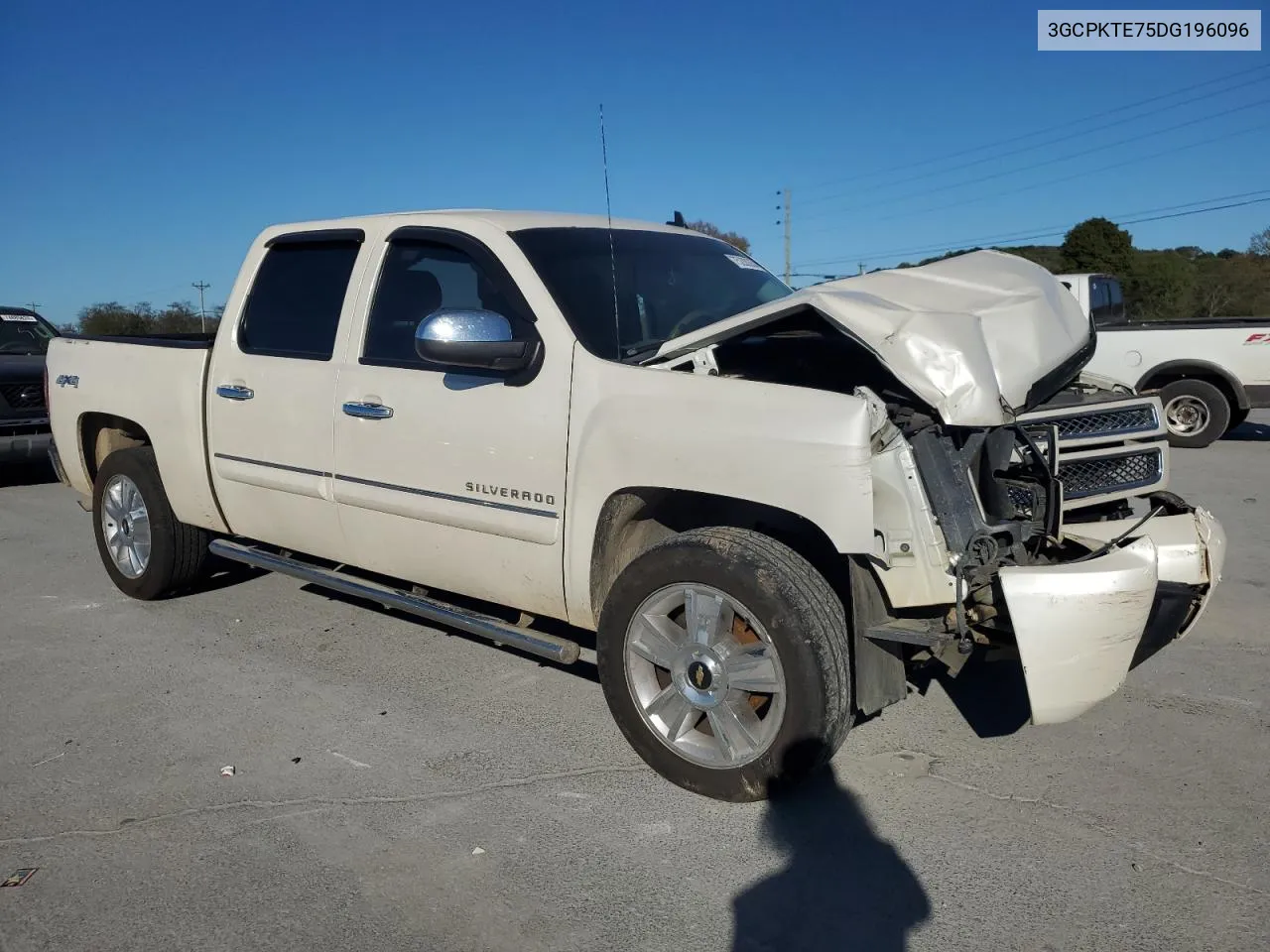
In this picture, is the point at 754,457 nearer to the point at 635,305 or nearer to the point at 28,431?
the point at 635,305

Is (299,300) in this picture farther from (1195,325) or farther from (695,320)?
(1195,325)

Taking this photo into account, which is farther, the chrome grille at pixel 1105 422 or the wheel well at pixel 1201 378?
the wheel well at pixel 1201 378

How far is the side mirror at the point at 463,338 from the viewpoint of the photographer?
358 centimetres

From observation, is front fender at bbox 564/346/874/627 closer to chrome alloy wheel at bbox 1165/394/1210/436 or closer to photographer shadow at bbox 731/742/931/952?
photographer shadow at bbox 731/742/931/952

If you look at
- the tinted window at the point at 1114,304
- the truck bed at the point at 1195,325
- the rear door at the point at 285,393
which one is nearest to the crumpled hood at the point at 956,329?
the rear door at the point at 285,393

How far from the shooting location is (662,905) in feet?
9.30

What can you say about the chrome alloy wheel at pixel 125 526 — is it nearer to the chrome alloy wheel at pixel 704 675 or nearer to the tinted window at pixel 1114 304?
the chrome alloy wheel at pixel 704 675

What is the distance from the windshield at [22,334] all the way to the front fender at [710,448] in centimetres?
1015

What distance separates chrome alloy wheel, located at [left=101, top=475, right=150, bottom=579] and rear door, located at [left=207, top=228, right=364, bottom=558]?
88cm

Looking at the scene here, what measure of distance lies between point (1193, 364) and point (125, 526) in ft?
37.2

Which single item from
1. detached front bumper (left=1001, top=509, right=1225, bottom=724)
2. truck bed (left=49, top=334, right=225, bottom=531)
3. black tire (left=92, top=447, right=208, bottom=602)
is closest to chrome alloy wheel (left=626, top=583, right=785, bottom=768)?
detached front bumper (left=1001, top=509, right=1225, bottom=724)

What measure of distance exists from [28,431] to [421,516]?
8.14m

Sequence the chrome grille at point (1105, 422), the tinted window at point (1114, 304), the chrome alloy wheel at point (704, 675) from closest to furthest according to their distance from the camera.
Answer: the chrome alloy wheel at point (704, 675), the chrome grille at point (1105, 422), the tinted window at point (1114, 304)

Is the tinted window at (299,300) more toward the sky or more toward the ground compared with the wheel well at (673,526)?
more toward the sky
